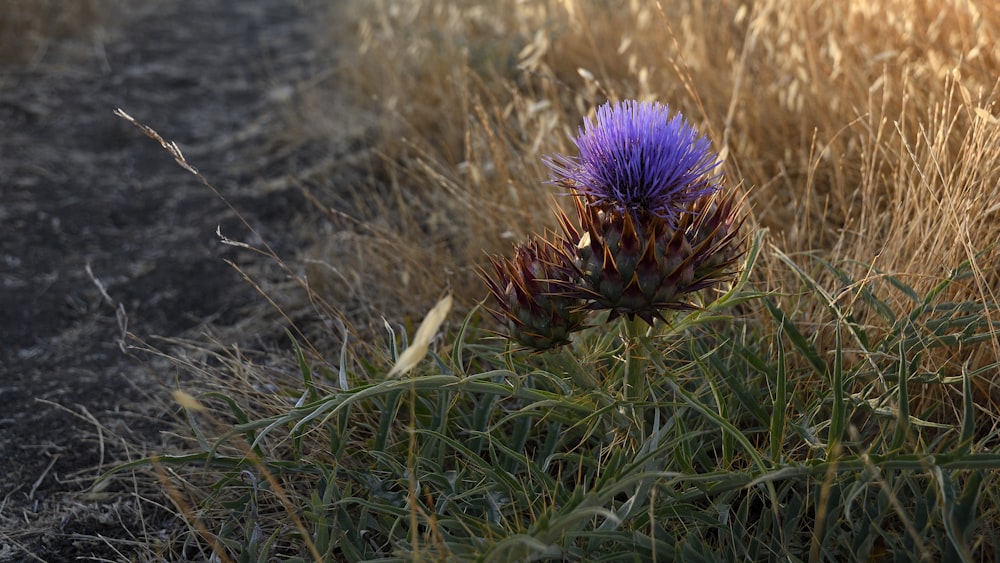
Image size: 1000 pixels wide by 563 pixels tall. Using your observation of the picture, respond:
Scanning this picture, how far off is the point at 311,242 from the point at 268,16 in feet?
12.5

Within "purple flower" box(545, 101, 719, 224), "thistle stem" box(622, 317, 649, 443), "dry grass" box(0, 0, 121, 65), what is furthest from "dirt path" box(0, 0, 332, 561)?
"purple flower" box(545, 101, 719, 224)

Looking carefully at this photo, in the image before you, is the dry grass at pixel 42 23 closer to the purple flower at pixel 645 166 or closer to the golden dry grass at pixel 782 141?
the golden dry grass at pixel 782 141

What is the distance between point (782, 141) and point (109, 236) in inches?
97.4

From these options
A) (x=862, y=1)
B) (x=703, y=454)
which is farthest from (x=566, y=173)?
(x=862, y=1)

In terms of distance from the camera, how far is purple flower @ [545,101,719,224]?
1.39 metres

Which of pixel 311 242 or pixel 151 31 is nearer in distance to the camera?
pixel 311 242

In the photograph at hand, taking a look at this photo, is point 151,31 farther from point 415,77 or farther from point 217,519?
point 217,519

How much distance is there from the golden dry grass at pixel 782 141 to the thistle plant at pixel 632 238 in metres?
0.43

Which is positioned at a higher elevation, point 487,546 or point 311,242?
point 487,546

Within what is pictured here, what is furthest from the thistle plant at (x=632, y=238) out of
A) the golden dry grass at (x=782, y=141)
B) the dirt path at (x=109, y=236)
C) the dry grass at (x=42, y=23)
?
the dry grass at (x=42, y=23)

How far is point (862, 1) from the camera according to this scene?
2.66 meters

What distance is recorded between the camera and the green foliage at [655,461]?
1308mm

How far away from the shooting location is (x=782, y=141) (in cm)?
273

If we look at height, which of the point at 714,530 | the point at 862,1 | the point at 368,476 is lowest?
the point at 368,476
